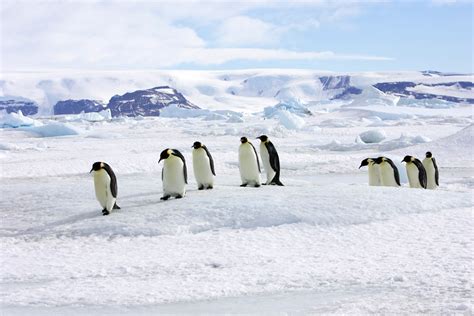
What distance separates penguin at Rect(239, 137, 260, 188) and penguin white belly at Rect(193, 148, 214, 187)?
73 centimetres

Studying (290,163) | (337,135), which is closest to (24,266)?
(290,163)

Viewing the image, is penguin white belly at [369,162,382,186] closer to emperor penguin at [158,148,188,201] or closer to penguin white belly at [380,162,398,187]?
penguin white belly at [380,162,398,187]

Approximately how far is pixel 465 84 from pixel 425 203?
150407mm

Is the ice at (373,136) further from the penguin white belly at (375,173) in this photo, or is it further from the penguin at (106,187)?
the penguin at (106,187)

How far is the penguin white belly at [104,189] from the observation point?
8252 mm

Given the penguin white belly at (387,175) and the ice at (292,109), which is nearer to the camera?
the penguin white belly at (387,175)

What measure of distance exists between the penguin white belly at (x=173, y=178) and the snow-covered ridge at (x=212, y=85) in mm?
143129

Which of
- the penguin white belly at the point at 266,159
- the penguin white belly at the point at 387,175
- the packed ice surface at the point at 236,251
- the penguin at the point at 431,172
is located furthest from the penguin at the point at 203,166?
the penguin at the point at 431,172

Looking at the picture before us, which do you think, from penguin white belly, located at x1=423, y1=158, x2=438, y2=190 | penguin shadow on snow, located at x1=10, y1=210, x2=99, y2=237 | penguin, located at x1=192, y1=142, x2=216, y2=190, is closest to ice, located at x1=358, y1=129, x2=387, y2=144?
penguin white belly, located at x1=423, y1=158, x2=438, y2=190

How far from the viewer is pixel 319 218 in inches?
295

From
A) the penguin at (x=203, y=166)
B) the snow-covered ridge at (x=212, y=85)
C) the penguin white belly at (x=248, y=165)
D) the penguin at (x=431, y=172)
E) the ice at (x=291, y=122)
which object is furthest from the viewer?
the snow-covered ridge at (x=212, y=85)

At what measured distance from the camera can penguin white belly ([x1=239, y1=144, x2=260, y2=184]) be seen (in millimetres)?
9953

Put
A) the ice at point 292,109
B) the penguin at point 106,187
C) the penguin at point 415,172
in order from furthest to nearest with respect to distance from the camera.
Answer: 1. the ice at point 292,109
2. the penguin at point 415,172
3. the penguin at point 106,187

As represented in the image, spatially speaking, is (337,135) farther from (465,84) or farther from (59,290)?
(465,84)
